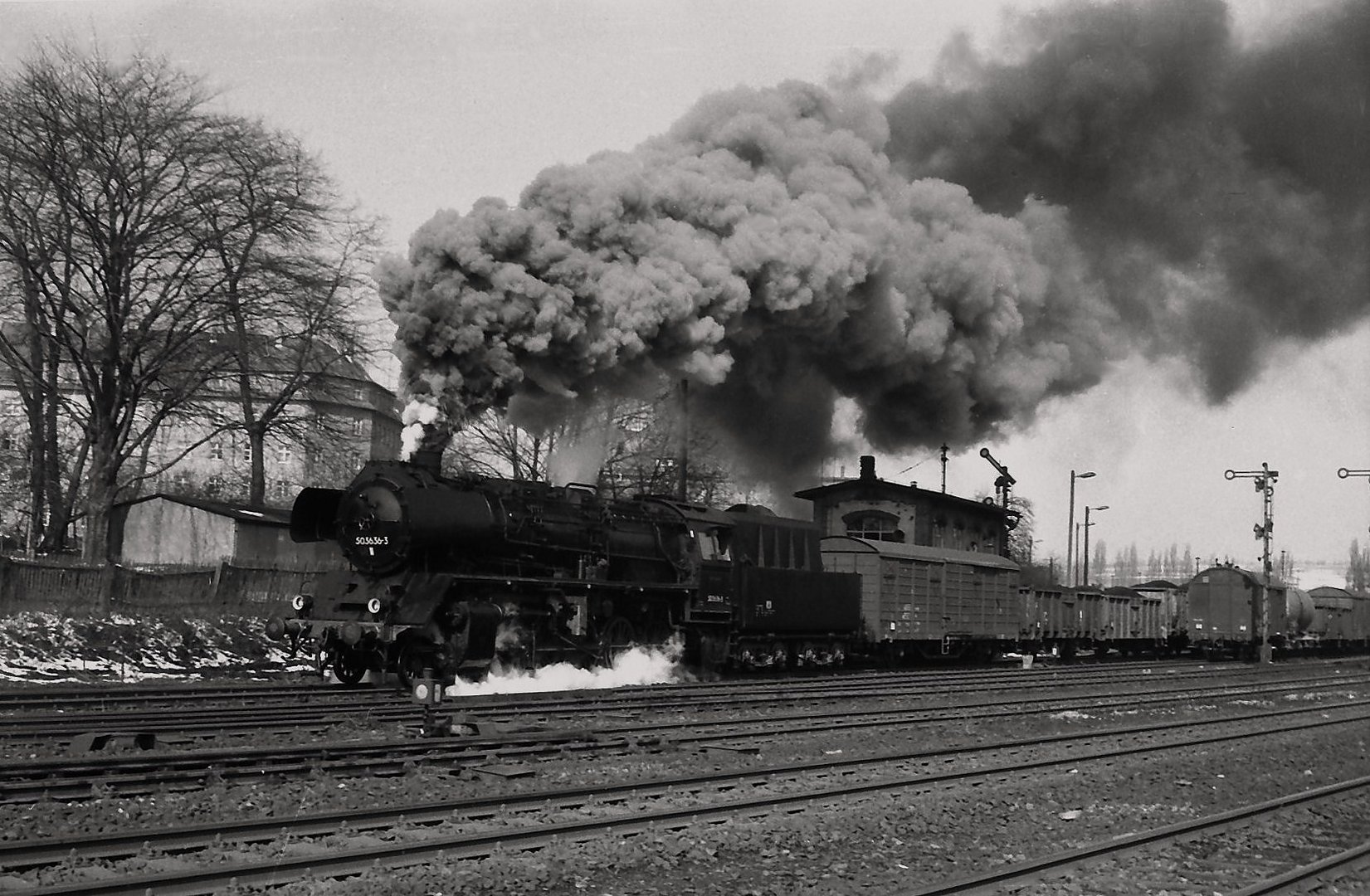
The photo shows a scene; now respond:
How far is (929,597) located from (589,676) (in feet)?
33.3

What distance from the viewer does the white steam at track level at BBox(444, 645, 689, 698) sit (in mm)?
17250

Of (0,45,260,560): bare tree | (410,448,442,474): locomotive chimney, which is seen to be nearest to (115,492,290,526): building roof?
(0,45,260,560): bare tree

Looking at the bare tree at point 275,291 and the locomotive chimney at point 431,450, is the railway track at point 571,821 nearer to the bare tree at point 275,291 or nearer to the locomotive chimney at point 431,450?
the locomotive chimney at point 431,450

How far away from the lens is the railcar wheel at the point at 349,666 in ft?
54.8

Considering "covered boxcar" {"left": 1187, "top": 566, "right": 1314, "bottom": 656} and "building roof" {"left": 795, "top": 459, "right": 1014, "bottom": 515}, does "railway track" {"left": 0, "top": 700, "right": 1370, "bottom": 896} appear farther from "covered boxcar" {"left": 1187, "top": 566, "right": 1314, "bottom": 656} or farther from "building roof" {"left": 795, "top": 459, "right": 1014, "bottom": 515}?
"covered boxcar" {"left": 1187, "top": 566, "right": 1314, "bottom": 656}

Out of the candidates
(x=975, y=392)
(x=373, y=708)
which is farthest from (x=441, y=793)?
(x=975, y=392)

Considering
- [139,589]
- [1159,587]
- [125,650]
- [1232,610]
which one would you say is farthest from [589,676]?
[1159,587]

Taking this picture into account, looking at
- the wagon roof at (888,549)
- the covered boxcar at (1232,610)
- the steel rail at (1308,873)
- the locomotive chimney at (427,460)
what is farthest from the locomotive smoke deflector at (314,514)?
the covered boxcar at (1232,610)

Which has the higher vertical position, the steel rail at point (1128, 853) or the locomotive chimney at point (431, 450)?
the locomotive chimney at point (431, 450)

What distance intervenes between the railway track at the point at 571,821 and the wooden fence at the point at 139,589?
1666 cm

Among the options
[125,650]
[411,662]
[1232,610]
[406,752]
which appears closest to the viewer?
[406,752]

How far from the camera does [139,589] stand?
25.2m

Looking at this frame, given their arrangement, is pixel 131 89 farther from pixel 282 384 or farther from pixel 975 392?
pixel 975 392

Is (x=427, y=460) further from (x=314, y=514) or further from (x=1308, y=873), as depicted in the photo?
(x=1308, y=873)
